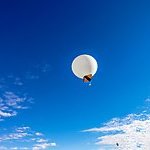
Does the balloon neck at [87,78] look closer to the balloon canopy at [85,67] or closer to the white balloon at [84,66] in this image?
the balloon canopy at [85,67]

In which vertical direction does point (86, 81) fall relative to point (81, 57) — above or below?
below

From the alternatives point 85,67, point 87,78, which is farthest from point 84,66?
point 87,78

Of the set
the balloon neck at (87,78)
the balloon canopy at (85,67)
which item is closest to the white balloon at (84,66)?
the balloon canopy at (85,67)

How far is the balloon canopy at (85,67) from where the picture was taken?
13.7 meters

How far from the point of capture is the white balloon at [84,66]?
13758 millimetres

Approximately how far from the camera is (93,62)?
13.8 metres

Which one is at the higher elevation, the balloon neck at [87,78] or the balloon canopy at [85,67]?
the balloon canopy at [85,67]

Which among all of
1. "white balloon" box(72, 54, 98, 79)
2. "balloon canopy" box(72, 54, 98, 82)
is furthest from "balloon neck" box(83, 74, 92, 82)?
"white balloon" box(72, 54, 98, 79)

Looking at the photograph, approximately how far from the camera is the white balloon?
45.1ft

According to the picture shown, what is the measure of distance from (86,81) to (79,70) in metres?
0.76

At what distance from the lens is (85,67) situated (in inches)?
543

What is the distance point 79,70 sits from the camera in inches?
547

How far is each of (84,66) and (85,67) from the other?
0.08 m

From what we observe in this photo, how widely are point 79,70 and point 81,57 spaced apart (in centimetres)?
77
